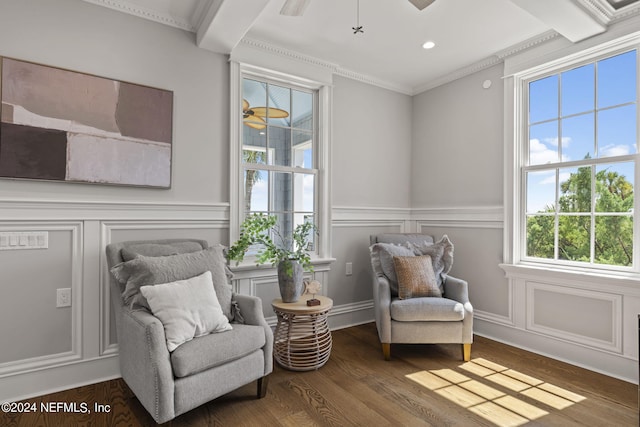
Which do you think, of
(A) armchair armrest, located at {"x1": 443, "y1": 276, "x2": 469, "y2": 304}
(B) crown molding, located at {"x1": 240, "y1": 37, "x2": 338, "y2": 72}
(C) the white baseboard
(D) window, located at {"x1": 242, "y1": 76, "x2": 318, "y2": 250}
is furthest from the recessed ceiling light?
(C) the white baseboard

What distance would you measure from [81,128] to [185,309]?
1425mm

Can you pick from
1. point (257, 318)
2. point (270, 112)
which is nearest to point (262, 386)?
point (257, 318)

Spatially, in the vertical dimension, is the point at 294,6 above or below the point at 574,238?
above

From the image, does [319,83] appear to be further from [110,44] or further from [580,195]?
[580,195]

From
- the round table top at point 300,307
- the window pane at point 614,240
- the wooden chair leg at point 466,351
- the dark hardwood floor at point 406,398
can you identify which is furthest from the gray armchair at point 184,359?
the window pane at point 614,240

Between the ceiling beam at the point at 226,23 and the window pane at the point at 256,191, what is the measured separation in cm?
102

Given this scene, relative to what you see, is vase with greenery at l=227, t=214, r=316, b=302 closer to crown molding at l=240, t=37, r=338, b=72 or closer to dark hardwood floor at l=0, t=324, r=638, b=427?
dark hardwood floor at l=0, t=324, r=638, b=427

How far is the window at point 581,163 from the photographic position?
2.58 m

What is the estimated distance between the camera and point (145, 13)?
2539mm

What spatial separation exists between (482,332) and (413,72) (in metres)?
2.69

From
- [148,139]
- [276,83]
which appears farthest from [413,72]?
[148,139]

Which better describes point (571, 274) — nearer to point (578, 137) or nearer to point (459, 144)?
point (578, 137)

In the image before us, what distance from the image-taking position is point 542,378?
8.13 ft

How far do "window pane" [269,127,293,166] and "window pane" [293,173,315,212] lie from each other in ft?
0.59
